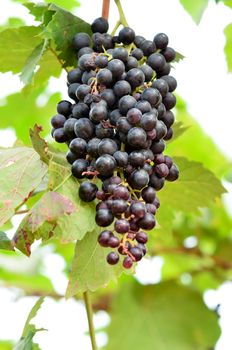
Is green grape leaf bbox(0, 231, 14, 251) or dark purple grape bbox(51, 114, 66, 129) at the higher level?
dark purple grape bbox(51, 114, 66, 129)

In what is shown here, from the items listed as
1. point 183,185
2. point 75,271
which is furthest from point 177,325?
point 75,271

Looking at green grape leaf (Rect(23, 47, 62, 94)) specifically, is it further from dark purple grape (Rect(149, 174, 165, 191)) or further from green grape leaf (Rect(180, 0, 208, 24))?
dark purple grape (Rect(149, 174, 165, 191))

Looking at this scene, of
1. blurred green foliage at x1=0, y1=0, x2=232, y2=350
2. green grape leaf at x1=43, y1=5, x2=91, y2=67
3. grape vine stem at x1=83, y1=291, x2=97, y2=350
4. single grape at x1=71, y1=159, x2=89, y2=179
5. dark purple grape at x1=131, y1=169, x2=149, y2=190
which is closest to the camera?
dark purple grape at x1=131, y1=169, x2=149, y2=190

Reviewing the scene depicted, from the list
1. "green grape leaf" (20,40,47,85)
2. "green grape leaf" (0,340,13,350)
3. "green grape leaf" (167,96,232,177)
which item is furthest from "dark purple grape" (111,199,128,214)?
"green grape leaf" (0,340,13,350)

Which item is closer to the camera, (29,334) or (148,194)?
(148,194)

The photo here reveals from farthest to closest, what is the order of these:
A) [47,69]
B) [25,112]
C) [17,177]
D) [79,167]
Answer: [25,112]
[47,69]
[17,177]
[79,167]

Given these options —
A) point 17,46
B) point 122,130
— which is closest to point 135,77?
point 122,130

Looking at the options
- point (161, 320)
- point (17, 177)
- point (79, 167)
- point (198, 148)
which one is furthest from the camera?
point (198, 148)

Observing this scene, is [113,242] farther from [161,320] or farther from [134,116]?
[161,320]
